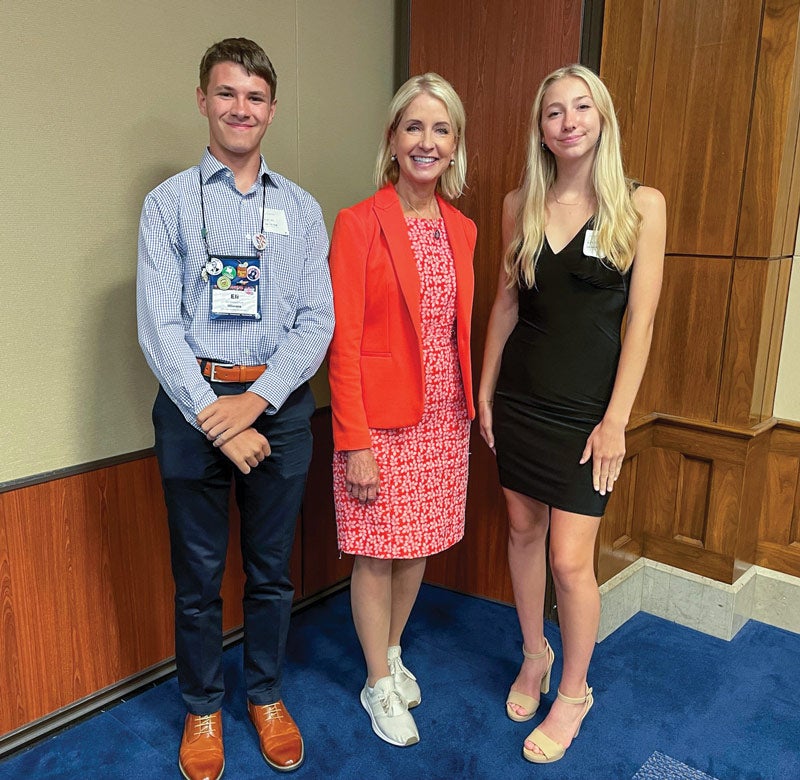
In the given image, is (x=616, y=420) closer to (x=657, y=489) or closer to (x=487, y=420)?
(x=487, y=420)

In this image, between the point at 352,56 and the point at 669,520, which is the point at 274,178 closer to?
the point at 352,56

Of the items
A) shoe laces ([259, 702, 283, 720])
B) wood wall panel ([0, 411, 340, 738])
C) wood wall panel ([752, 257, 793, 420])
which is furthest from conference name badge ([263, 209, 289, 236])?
wood wall panel ([752, 257, 793, 420])

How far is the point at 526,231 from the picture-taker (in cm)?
210

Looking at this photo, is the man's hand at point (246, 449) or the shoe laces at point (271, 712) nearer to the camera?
the man's hand at point (246, 449)

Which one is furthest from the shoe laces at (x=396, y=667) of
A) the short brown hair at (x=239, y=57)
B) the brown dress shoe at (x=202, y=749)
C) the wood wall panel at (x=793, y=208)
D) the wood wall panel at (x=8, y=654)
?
the wood wall panel at (x=793, y=208)

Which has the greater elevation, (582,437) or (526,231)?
(526,231)

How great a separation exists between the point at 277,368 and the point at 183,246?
1.25 ft

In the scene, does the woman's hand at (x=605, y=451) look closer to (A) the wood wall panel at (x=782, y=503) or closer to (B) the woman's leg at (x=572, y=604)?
(B) the woman's leg at (x=572, y=604)

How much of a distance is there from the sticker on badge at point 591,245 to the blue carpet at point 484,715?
4.60ft

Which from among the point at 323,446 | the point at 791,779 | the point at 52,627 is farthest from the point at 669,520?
the point at 52,627

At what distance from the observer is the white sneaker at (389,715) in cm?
219

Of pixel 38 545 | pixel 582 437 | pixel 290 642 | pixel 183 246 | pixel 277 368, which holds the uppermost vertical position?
pixel 183 246

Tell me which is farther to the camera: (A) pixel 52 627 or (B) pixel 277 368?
(A) pixel 52 627

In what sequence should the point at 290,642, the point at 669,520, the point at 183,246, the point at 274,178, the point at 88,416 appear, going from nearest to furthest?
the point at 183,246 → the point at 274,178 → the point at 88,416 → the point at 290,642 → the point at 669,520
